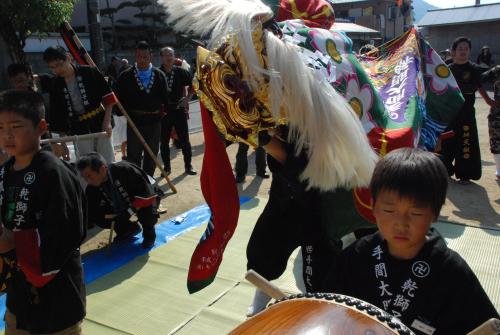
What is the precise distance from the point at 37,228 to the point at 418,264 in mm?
1234

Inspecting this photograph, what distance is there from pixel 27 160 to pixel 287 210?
95cm

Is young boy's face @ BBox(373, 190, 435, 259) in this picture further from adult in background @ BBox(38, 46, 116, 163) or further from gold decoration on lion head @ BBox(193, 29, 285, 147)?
adult in background @ BBox(38, 46, 116, 163)

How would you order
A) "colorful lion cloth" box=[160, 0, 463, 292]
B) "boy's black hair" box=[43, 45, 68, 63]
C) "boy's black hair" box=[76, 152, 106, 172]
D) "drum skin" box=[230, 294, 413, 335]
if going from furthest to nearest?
"boy's black hair" box=[43, 45, 68, 63]
"boy's black hair" box=[76, 152, 106, 172]
"colorful lion cloth" box=[160, 0, 463, 292]
"drum skin" box=[230, 294, 413, 335]

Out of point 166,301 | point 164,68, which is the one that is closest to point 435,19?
point 164,68

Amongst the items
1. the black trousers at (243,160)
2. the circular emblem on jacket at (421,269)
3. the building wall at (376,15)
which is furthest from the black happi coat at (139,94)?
the building wall at (376,15)

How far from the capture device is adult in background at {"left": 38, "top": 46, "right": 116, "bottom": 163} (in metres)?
3.61

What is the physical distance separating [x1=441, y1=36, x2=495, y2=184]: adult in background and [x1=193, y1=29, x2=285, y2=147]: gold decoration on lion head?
3.54 metres

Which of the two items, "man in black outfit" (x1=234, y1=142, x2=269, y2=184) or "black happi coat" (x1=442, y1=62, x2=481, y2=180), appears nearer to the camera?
"black happi coat" (x1=442, y1=62, x2=481, y2=180)

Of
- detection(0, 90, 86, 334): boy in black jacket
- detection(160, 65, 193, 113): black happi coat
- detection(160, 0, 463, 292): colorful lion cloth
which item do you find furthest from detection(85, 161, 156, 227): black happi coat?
detection(160, 65, 193, 113): black happi coat

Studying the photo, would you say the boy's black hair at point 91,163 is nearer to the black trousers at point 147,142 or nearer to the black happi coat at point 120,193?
the black happi coat at point 120,193

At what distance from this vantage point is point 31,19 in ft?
19.1

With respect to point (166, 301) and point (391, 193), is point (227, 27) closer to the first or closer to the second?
point (391, 193)

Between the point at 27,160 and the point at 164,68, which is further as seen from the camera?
the point at 164,68

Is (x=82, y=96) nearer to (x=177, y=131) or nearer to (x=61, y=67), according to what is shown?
(x=61, y=67)
